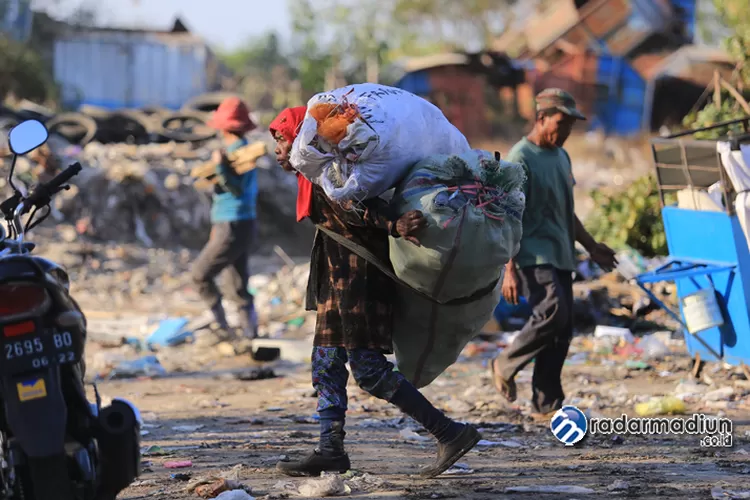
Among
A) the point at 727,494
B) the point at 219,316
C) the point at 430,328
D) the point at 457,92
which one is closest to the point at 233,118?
the point at 219,316

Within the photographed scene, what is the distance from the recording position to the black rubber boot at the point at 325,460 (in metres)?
4.17

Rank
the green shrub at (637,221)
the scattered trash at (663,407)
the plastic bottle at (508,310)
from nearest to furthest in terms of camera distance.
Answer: the scattered trash at (663,407)
the plastic bottle at (508,310)
the green shrub at (637,221)

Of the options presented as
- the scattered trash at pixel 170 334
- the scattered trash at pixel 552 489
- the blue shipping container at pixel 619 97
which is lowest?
the scattered trash at pixel 552 489

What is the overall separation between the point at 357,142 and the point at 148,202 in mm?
11711

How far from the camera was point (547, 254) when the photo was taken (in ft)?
18.6

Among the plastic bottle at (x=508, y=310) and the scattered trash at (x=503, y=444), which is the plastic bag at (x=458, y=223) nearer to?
the scattered trash at (x=503, y=444)

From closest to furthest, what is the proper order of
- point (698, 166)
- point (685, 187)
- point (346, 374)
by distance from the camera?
point (346, 374), point (698, 166), point (685, 187)

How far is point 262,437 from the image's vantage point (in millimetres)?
5293

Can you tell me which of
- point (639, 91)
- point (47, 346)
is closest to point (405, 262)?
point (47, 346)

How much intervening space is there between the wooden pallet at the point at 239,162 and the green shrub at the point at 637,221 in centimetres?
468

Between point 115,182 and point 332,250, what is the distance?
37.0ft

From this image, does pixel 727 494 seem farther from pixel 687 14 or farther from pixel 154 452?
pixel 687 14

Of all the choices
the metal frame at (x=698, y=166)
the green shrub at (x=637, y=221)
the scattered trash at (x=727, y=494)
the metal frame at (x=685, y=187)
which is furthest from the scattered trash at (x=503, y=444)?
the green shrub at (x=637, y=221)

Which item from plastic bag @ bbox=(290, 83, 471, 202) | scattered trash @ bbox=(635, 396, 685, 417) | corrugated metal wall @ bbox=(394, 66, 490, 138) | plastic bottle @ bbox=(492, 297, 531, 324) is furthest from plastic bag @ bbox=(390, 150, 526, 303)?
corrugated metal wall @ bbox=(394, 66, 490, 138)
